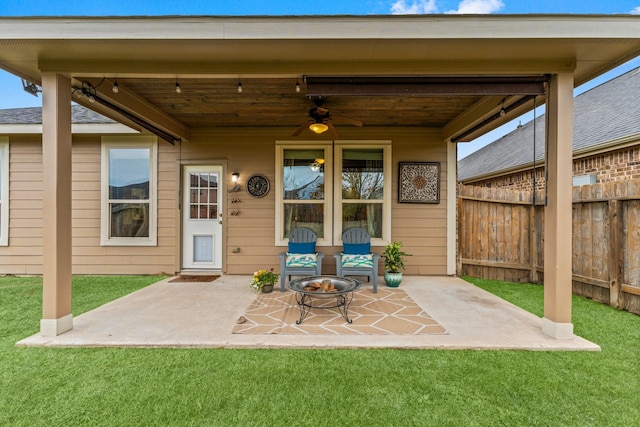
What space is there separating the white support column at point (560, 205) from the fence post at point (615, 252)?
4.70ft

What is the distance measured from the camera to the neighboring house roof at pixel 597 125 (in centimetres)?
492

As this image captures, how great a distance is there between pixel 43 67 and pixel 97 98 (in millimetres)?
706

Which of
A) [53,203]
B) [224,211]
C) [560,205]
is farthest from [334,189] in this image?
[53,203]

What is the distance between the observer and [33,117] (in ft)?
17.7

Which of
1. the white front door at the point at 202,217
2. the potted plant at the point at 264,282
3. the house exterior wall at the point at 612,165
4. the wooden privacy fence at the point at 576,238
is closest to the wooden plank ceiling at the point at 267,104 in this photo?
the white front door at the point at 202,217

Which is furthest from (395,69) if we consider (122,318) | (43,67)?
(122,318)

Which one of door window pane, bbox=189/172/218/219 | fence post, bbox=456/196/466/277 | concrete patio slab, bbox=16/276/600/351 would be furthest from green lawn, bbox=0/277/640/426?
door window pane, bbox=189/172/218/219

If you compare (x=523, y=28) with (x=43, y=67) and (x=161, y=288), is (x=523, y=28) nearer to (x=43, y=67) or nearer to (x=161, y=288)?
(x=43, y=67)

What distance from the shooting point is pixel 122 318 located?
3.05 m

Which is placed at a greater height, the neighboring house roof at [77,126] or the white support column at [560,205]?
the neighboring house roof at [77,126]

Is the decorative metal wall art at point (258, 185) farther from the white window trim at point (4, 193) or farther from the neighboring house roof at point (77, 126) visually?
the white window trim at point (4, 193)

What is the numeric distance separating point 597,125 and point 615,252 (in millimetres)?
3814

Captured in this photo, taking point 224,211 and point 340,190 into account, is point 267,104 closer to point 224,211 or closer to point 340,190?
point 340,190

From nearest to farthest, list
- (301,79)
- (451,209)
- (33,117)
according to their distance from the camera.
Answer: (301,79)
(451,209)
(33,117)
